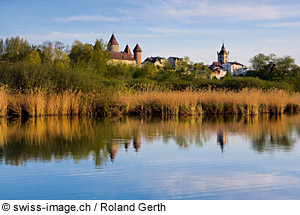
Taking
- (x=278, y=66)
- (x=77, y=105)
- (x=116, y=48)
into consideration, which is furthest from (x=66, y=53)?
(x=116, y=48)

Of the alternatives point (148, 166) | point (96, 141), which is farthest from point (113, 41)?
point (148, 166)

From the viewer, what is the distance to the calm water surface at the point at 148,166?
5.11 m

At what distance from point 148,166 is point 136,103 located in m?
13.7

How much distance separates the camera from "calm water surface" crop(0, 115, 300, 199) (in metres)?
5.11

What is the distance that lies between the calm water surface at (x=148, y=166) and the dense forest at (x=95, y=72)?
9398mm

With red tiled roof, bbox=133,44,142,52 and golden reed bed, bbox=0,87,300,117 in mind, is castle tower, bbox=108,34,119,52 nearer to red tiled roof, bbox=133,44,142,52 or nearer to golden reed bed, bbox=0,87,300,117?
red tiled roof, bbox=133,44,142,52

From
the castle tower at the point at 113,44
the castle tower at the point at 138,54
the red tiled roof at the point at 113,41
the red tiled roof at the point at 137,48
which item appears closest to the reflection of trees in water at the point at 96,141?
the castle tower at the point at 113,44

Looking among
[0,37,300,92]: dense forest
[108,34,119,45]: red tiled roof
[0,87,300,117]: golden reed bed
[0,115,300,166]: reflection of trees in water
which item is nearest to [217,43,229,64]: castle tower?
[108,34,119,45]: red tiled roof

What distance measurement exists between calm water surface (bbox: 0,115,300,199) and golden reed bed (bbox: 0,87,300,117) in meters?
7.47

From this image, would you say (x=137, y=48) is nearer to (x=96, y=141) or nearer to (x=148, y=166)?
(x=96, y=141)

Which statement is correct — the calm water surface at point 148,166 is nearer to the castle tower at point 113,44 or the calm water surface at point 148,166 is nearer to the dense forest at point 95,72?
the dense forest at point 95,72

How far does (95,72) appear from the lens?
27250mm

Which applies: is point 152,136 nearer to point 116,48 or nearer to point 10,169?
point 10,169
